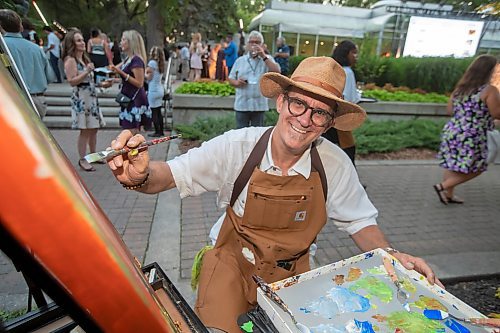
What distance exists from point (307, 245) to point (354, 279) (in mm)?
509

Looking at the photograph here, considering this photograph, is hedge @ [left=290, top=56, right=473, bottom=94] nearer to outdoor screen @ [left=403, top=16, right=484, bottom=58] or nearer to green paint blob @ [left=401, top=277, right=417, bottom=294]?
outdoor screen @ [left=403, top=16, right=484, bottom=58]

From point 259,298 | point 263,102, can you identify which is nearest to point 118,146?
point 259,298

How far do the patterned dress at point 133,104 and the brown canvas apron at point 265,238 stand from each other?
4.31m

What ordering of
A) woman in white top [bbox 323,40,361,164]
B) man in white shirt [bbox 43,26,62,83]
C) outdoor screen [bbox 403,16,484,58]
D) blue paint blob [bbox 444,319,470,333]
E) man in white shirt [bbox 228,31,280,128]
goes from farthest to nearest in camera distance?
outdoor screen [bbox 403,16,484,58] → man in white shirt [bbox 43,26,62,83] → man in white shirt [bbox 228,31,280,128] → woman in white top [bbox 323,40,361,164] → blue paint blob [bbox 444,319,470,333]

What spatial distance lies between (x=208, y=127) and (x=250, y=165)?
5539 mm

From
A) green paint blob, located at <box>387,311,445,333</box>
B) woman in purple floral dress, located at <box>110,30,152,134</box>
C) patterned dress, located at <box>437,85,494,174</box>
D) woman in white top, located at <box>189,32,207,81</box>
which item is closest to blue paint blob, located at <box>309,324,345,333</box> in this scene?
green paint blob, located at <box>387,311,445,333</box>

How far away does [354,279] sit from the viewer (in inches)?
52.7

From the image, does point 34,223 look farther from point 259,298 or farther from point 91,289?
point 259,298

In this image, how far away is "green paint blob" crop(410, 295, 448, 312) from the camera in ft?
4.02

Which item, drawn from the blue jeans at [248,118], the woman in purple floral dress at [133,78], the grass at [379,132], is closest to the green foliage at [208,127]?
the grass at [379,132]

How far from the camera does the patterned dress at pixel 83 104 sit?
16.9ft

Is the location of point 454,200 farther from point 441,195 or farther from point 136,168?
point 136,168

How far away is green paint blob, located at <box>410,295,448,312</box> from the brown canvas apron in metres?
0.66

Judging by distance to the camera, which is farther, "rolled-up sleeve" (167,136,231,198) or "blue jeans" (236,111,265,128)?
"blue jeans" (236,111,265,128)
